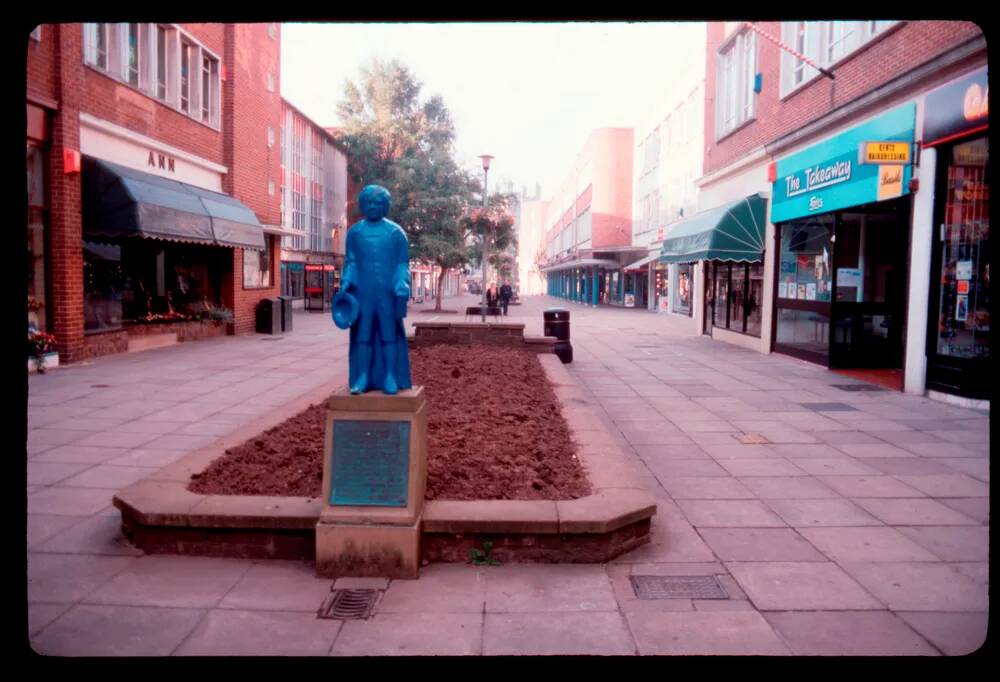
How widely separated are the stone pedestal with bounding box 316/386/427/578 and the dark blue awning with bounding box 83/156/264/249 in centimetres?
1095

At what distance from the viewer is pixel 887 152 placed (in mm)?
10516

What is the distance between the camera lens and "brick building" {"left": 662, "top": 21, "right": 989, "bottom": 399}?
9.74m

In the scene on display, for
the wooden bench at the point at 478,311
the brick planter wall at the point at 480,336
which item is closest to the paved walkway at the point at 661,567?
the brick planter wall at the point at 480,336

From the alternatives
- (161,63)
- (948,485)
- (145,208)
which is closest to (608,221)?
(161,63)

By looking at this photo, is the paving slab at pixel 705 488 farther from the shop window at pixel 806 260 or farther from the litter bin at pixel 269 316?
the litter bin at pixel 269 316

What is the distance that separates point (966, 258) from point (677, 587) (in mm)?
8242

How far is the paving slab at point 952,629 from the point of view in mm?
3447

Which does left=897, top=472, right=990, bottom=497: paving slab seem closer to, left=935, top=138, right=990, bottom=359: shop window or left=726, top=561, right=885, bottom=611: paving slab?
left=726, top=561, right=885, bottom=611: paving slab

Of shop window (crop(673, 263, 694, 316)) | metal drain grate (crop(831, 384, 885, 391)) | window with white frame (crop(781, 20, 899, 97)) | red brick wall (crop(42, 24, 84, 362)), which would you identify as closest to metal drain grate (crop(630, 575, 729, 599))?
metal drain grate (crop(831, 384, 885, 391))

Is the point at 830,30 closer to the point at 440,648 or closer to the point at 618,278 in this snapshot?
the point at 440,648

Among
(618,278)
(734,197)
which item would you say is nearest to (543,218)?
(618,278)

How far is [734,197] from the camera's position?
18.9 m

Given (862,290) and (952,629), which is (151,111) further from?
(952,629)
